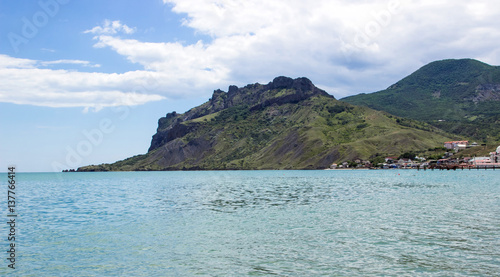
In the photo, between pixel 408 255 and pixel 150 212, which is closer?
pixel 408 255

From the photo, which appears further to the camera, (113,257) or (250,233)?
(250,233)

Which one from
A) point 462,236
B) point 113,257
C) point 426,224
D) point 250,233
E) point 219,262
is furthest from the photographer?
point 426,224

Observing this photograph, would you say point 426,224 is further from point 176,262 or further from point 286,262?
point 176,262

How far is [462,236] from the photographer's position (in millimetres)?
31344

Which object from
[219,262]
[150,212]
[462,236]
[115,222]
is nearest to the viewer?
[219,262]

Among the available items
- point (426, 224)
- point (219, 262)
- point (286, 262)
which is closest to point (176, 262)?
point (219, 262)

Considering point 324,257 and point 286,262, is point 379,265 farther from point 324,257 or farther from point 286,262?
point 286,262

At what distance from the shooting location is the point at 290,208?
52688 millimetres

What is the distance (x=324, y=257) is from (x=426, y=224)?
54.5ft

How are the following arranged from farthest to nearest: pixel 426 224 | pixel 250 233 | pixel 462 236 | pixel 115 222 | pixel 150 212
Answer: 1. pixel 150 212
2. pixel 115 222
3. pixel 426 224
4. pixel 250 233
5. pixel 462 236

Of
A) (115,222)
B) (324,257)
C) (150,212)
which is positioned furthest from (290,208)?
(324,257)

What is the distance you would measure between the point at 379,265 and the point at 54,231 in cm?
2992

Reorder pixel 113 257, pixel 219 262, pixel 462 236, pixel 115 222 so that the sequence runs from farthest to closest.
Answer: pixel 115 222
pixel 462 236
pixel 113 257
pixel 219 262

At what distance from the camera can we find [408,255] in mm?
25844
